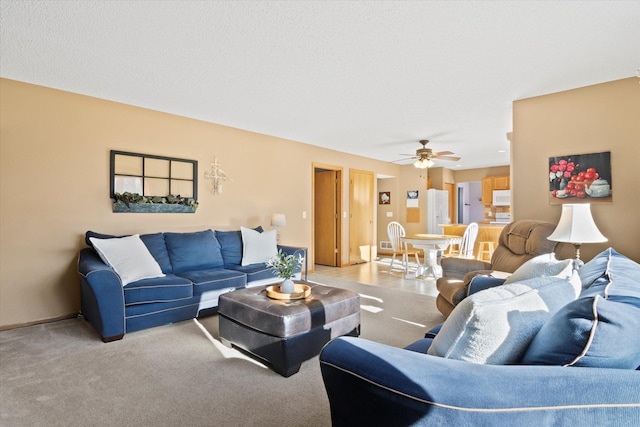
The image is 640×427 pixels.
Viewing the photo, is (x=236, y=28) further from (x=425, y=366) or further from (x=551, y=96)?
(x=551, y=96)

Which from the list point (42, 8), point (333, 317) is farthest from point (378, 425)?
point (42, 8)

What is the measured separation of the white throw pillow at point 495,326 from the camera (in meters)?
1.03

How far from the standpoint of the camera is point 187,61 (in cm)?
294

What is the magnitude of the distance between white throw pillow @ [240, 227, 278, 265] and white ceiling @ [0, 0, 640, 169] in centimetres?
169

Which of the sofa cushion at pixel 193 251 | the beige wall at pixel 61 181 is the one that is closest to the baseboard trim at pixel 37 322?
the beige wall at pixel 61 181

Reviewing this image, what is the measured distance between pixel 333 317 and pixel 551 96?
3.42 metres

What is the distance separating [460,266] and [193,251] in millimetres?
3159

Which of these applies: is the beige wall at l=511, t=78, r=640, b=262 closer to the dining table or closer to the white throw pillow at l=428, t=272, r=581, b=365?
the dining table

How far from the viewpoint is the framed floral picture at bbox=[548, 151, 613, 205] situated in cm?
333

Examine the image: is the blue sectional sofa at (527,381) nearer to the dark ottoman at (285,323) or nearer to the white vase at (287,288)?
the dark ottoman at (285,323)

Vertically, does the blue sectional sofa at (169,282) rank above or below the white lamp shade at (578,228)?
below

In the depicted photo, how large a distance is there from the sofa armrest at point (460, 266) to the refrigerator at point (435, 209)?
500cm

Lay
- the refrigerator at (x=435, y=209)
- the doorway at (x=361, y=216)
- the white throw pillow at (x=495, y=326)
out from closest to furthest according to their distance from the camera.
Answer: the white throw pillow at (x=495, y=326) < the doorway at (x=361, y=216) < the refrigerator at (x=435, y=209)

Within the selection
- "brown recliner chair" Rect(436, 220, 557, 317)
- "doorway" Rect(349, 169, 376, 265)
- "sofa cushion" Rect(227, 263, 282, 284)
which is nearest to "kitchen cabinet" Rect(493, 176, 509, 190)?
"doorway" Rect(349, 169, 376, 265)
